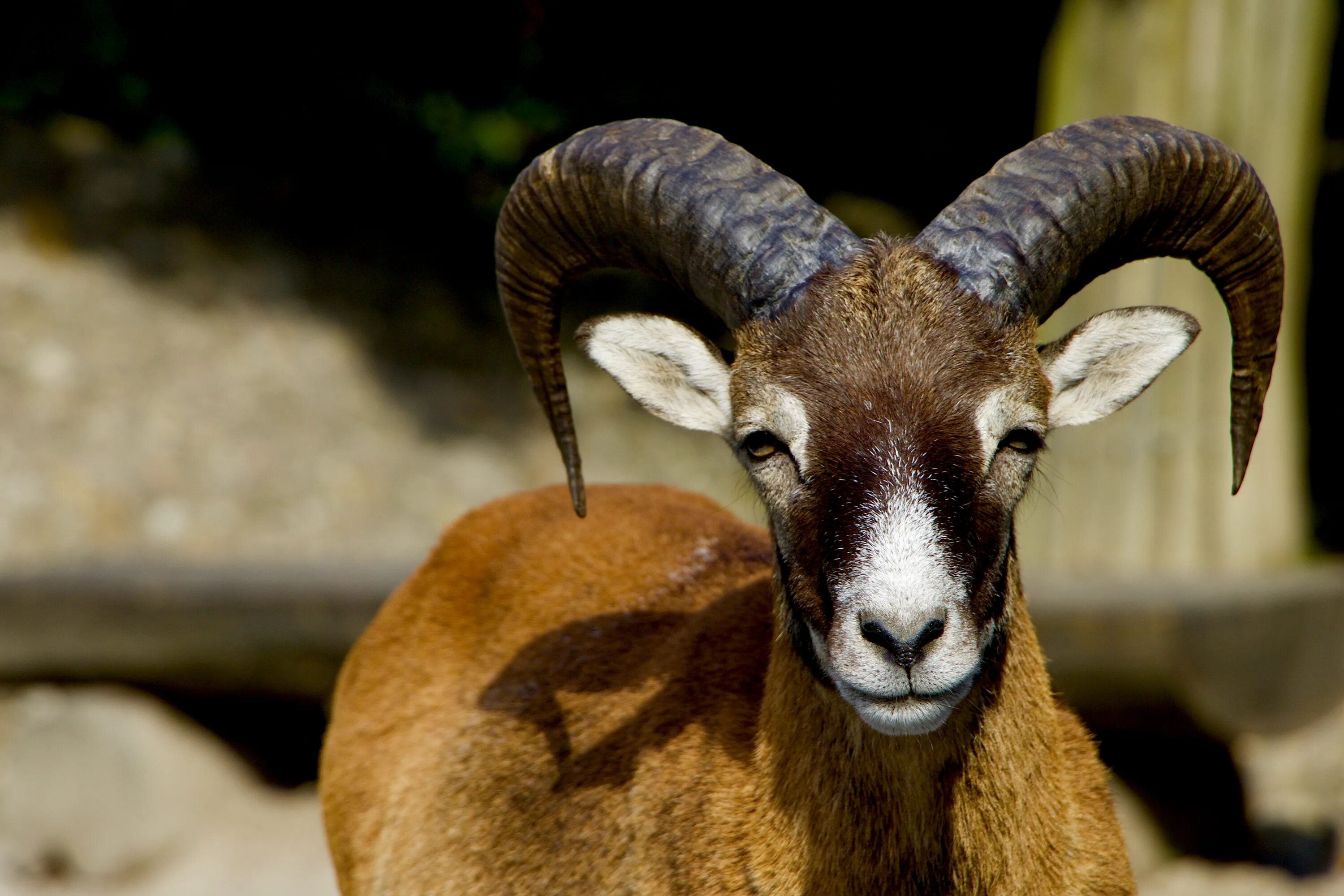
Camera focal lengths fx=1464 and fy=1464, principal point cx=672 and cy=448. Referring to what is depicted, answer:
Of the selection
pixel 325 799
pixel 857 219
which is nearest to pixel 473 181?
pixel 857 219

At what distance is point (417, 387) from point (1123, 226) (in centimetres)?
916

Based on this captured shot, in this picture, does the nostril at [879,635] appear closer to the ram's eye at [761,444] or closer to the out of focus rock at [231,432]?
the ram's eye at [761,444]

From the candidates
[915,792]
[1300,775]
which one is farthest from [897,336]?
[1300,775]

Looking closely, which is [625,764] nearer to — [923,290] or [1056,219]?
[923,290]

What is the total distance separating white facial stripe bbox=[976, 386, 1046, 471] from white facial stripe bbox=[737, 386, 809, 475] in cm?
39

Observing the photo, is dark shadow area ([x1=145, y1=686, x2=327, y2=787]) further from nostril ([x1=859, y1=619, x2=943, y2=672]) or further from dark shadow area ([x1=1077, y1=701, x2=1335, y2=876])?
nostril ([x1=859, y1=619, x2=943, y2=672])

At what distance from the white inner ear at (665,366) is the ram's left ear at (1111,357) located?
84 centimetres

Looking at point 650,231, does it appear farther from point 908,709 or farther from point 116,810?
point 116,810

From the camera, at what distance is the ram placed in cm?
320

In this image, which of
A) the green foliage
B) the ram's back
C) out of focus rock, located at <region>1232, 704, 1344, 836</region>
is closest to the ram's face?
the ram's back

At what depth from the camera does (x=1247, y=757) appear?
9.38 metres

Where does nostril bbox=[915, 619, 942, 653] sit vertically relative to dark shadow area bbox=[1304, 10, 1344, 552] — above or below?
above

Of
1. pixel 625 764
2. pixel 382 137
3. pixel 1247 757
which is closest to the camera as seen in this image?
pixel 625 764

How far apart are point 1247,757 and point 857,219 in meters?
5.88
